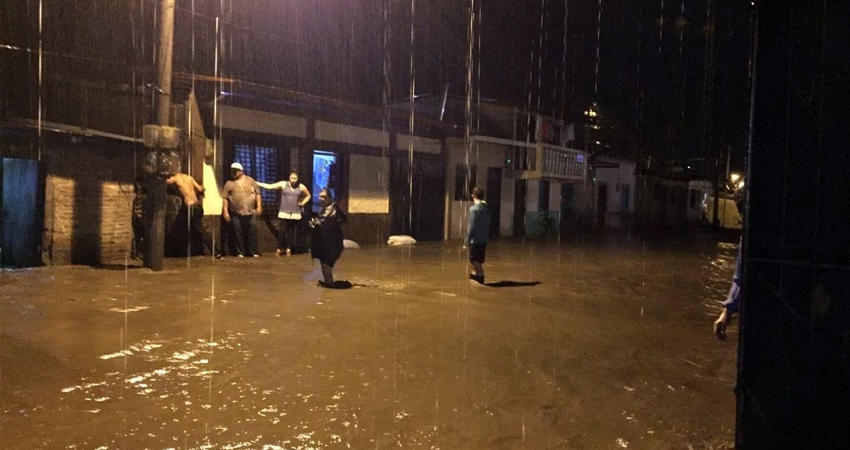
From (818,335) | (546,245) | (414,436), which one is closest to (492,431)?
(414,436)

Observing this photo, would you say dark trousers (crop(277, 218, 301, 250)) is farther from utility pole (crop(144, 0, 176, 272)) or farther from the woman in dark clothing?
the woman in dark clothing

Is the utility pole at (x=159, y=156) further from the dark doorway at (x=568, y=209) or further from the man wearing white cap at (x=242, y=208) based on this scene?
the dark doorway at (x=568, y=209)

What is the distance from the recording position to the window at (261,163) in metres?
13.1

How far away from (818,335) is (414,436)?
8.27 feet

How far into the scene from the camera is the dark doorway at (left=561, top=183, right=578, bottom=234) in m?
26.4

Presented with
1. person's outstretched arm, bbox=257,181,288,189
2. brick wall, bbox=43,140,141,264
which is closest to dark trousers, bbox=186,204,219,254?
brick wall, bbox=43,140,141,264

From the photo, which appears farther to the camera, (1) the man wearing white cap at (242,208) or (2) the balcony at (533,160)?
(2) the balcony at (533,160)

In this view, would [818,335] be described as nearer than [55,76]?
Yes

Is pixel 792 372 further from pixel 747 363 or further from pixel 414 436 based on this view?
pixel 414 436

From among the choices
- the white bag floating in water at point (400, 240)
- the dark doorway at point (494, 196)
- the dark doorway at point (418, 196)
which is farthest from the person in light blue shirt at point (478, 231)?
the dark doorway at point (494, 196)

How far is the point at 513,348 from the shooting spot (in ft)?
21.0

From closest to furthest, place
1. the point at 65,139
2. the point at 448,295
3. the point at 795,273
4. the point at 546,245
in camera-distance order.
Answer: the point at 795,273, the point at 448,295, the point at 65,139, the point at 546,245

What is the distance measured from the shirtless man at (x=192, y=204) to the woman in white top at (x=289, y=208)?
4.97 ft

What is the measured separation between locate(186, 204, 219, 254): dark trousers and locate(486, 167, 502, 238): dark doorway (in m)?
11.0
